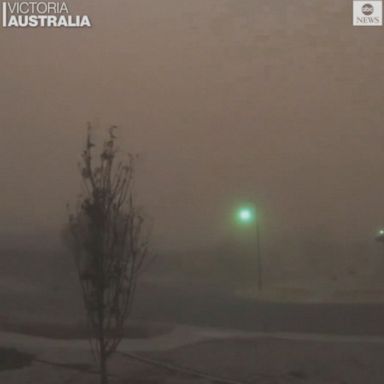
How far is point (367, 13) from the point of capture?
56.9ft

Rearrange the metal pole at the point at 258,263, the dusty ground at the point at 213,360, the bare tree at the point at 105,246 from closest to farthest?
the bare tree at the point at 105,246, the dusty ground at the point at 213,360, the metal pole at the point at 258,263

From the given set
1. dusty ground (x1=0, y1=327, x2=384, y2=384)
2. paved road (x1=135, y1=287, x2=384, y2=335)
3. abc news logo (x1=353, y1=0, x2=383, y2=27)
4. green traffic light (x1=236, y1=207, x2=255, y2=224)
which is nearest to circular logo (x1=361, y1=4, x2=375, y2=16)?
abc news logo (x1=353, y1=0, x2=383, y2=27)

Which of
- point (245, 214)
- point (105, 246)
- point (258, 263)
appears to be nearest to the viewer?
point (105, 246)

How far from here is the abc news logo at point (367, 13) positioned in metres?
17.2

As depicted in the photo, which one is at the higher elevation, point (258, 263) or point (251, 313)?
point (258, 263)

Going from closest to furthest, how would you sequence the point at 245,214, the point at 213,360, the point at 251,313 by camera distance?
the point at 213,360 → the point at 251,313 → the point at 245,214

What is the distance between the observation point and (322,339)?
13070 millimetres

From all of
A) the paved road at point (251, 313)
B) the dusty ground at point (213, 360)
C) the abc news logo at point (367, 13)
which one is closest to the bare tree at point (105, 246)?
the dusty ground at point (213, 360)

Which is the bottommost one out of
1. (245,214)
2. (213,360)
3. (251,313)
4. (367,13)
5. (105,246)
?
(213,360)

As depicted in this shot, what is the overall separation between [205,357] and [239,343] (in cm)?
120

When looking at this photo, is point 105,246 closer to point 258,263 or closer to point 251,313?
point 251,313

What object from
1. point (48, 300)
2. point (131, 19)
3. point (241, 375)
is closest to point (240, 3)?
point (131, 19)

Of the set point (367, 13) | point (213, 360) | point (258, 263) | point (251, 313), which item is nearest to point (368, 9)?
point (367, 13)

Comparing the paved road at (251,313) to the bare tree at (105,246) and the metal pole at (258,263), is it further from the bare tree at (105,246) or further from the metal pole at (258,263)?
the bare tree at (105,246)
